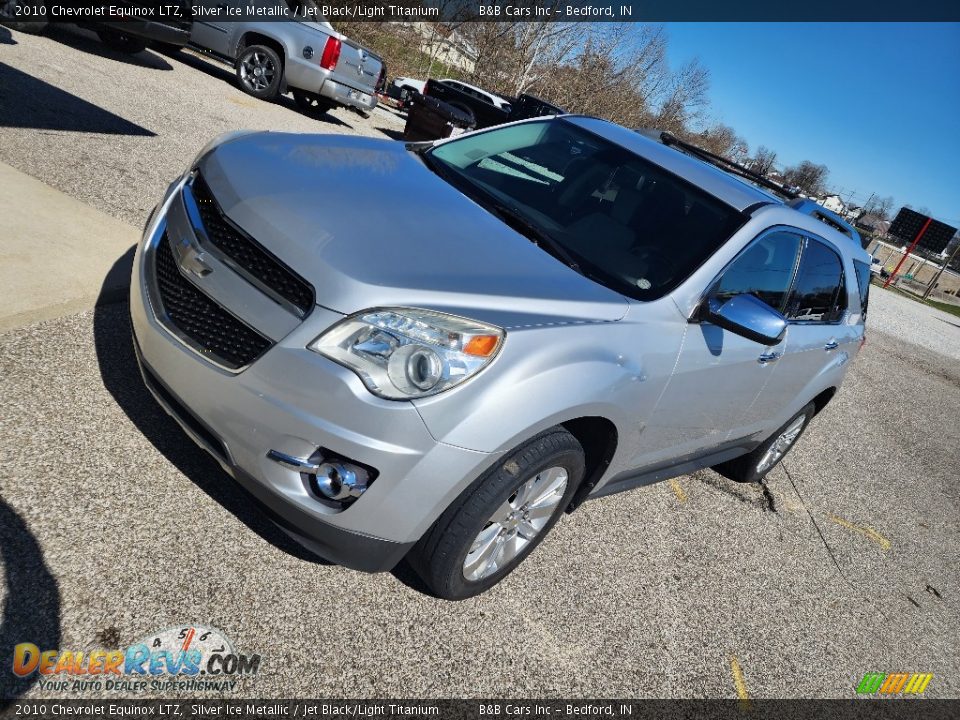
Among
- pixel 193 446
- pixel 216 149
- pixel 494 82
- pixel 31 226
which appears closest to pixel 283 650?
pixel 193 446

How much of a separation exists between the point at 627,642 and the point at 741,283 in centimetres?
176

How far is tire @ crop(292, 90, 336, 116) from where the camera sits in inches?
512

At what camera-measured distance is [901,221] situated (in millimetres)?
65438

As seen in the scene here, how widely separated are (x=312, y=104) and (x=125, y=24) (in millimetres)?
4728

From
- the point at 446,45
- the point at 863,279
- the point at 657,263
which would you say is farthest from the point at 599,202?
the point at 446,45

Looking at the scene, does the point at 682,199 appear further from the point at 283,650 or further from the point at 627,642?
the point at 283,650

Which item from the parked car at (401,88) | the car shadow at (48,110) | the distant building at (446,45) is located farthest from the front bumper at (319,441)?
the distant building at (446,45)

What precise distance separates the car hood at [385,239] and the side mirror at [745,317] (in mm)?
513

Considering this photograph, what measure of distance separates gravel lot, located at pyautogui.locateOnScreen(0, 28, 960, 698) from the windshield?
1.40 m

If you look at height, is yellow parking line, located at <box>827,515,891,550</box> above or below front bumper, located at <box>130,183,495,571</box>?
below

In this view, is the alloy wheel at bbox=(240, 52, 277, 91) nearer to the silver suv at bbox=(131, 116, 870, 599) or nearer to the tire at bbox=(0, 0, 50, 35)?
the tire at bbox=(0, 0, 50, 35)

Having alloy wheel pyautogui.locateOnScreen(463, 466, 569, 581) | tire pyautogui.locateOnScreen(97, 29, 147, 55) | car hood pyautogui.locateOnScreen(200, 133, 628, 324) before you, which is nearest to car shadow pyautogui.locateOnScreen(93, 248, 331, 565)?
alloy wheel pyautogui.locateOnScreen(463, 466, 569, 581)

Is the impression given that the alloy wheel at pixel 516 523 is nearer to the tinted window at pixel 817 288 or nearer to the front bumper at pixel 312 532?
the front bumper at pixel 312 532

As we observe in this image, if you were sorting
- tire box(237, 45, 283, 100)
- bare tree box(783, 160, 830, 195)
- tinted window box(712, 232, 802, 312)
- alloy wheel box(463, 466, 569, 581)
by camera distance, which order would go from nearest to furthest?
alloy wheel box(463, 466, 569, 581), tinted window box(712, 232, 802, 312), tire box(237, 45, 283, 100), bare tree box(783, 160, 830, 195)
